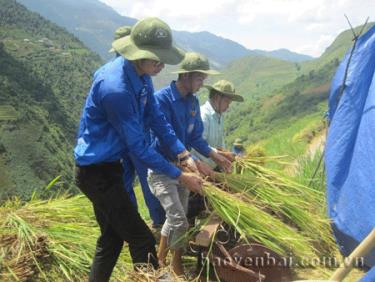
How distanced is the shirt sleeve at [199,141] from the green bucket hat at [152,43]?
3.03 ft

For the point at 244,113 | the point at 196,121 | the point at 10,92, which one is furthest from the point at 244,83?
the point at 196,121

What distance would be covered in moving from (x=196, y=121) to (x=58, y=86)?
69.2 metres

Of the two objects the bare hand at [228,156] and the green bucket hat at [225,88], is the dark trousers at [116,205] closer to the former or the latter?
the bare hand at [228,156]

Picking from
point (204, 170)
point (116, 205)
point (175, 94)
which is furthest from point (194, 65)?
point (116, 205)

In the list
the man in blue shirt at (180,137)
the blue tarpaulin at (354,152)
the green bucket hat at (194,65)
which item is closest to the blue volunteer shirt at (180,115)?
the man in blue shirt at (180,137)

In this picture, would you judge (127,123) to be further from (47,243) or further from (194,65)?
(47,243)

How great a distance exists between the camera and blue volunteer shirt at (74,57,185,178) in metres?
2.15

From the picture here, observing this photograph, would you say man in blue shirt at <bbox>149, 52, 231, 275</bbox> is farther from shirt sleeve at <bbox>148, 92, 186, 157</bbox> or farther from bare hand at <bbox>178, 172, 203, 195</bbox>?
bare hand at <bbox>178, 172, 203, 195</bbox>

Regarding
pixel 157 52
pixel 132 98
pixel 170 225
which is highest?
pixel 157 52

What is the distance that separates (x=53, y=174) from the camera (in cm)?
4309

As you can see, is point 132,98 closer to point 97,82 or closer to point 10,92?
point 97,82

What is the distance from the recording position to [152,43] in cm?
226

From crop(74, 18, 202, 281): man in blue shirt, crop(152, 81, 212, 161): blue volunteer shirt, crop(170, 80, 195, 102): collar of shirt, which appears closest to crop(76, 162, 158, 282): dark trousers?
crop(74, 18, 202, 281): man in blue shirt

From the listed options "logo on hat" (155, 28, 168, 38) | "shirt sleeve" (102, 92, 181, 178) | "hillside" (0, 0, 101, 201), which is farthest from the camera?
"hillside" (0, 0, 101, 201)
